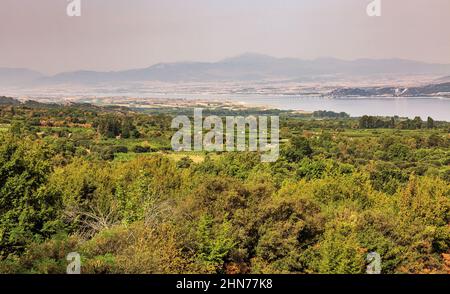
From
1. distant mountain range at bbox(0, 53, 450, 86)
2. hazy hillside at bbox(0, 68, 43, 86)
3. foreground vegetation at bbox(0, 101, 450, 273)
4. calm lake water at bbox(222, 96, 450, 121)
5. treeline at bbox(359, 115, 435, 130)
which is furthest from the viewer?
hazy hillside at bbox(0, 68, 43, 86)

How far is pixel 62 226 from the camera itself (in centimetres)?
1291

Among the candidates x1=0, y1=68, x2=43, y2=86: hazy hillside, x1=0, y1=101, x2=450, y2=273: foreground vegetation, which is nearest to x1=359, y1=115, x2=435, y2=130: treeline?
x1=0, y1=101, x2=450, y2=273: foreground vegetation

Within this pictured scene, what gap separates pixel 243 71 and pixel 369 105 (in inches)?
2798

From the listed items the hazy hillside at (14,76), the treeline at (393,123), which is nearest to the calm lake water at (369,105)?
the treeline at (393,123)

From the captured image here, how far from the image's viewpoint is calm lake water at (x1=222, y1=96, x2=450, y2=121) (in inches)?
2328

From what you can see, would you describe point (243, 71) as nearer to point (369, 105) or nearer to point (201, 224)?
point (369, 105)

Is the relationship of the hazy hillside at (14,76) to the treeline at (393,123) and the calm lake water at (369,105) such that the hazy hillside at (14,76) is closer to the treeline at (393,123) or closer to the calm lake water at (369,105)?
the calm lake water at (369,105)

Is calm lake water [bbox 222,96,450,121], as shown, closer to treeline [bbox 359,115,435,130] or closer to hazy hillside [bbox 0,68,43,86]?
treeline [bbox 359,115,435,130]

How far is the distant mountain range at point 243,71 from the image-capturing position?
99.2 metres

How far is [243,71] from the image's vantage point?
137875mm

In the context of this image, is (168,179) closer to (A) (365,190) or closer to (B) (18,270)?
(A) (365,190)

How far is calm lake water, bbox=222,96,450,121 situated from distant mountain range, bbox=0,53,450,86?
71.7ft

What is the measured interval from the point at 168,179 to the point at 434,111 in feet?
151
